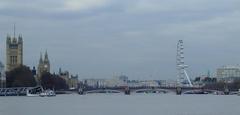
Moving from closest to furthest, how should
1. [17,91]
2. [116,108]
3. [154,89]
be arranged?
[116,108], [17,91], [154,89]

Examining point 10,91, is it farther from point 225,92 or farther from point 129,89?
point 225,92

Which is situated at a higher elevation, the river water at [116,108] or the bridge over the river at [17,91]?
the bridge over the river at [17,91]

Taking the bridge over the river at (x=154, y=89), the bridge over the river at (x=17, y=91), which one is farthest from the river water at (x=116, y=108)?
the bridge over the river at (x=154, y=89)

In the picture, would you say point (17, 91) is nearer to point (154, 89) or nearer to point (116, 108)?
point (154, 89)

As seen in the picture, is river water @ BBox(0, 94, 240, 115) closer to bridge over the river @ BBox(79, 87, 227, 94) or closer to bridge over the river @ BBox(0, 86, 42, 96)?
bridge over the river @ BBox(0, 86, 42, 96)

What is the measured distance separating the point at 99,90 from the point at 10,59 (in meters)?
25.2

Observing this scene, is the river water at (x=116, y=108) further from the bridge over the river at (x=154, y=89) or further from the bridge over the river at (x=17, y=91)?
the bridge over the river at (x=154, y=89)

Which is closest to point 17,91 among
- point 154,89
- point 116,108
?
point 154,89

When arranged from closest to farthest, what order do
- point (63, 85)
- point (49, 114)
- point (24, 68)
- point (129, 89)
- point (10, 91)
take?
point (49, 114)
point (10, 91)
point (24, 68)
point (129, 89)
point (63, 85)

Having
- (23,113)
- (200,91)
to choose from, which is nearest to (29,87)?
(200,91)

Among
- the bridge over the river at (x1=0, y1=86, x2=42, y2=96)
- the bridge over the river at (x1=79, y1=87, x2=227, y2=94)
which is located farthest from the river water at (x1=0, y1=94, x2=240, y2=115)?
the bridge over the river at (x1=79, y1=87, x2=227, y2=94)

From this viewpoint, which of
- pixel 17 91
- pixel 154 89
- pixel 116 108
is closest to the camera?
pixel 116 108

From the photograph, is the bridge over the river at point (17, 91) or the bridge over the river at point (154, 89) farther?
the bridge over the river at point (154, 89)

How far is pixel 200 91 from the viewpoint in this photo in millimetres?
175125
